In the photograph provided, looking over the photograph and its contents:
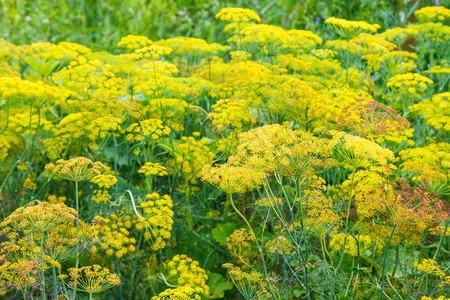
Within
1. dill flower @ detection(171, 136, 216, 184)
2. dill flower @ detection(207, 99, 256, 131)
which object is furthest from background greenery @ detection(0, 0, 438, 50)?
dill flower @ detection(207, 99, 256, 131)

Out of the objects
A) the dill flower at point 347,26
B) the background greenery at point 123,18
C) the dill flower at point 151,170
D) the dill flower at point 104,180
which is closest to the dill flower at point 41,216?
the dill flower at point 104,180

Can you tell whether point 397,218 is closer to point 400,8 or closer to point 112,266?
point 112,266

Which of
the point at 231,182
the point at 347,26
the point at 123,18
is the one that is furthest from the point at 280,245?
the point at 123,18

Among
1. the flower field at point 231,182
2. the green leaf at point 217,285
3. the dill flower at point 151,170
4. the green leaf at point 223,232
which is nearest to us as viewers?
the flower field at point 231,182

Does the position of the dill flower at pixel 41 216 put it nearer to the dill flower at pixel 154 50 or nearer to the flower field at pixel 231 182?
the flower field at pixel 231 182

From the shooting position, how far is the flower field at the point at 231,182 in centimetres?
251

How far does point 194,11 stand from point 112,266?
4.88 meters

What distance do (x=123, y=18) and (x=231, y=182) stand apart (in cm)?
536

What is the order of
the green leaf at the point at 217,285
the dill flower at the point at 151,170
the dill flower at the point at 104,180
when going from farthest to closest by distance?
the green leaf at the point at 217,285
the dill flower at the point at 151,170
the dill flower at the point at 104,180

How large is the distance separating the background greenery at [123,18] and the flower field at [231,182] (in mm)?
2512

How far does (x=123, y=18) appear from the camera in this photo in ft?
24.2

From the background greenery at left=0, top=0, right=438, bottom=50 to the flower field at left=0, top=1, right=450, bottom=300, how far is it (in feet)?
8.24

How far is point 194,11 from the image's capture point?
7.48 meters

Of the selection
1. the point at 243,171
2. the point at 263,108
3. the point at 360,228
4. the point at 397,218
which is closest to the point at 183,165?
the point at 263,108
